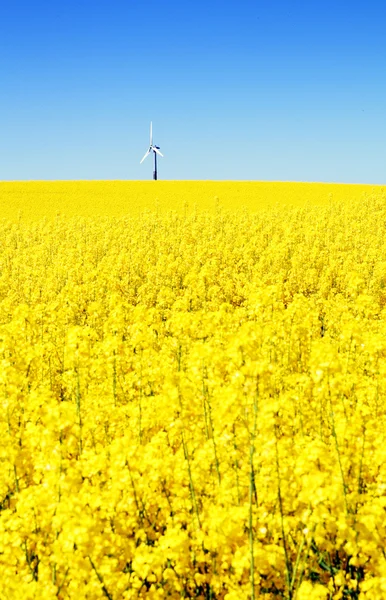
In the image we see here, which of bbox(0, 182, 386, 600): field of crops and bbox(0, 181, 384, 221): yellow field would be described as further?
bbox(0, 181, 384, 221): yellow field

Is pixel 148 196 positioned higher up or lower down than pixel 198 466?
higher up

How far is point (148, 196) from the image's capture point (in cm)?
4494

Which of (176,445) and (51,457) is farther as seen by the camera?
(176,445)

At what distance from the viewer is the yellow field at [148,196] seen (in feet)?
126

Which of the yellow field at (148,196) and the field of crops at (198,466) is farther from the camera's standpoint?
the yellow field at (148,196)

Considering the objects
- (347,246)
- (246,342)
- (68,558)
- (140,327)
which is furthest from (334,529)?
(347,246)

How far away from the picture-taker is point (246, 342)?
459cm

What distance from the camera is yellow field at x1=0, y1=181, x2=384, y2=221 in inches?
1517

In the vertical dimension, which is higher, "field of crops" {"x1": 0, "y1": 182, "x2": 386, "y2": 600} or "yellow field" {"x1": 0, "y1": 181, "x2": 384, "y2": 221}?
"yellow field" {"x1": 0, "y1": 181, "x2": 384, "y2": 221}

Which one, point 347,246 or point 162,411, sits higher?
point 347,246

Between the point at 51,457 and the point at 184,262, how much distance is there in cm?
1433

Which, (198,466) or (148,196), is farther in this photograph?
(148,196)

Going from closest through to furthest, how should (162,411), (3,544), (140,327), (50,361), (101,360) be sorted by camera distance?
(3,544), (162,411), (140,327), (101,360), (50,361)

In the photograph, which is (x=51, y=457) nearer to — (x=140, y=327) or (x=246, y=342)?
(x=246, y=342)
